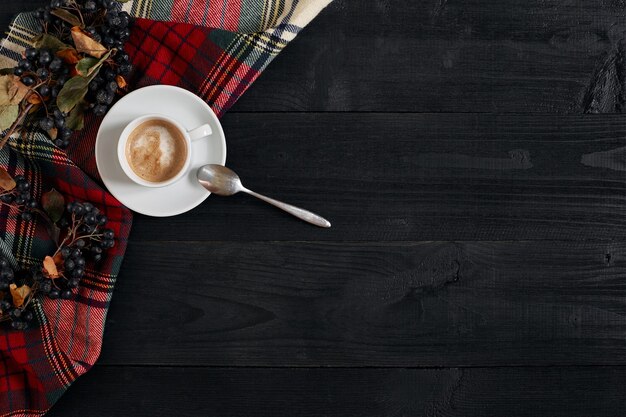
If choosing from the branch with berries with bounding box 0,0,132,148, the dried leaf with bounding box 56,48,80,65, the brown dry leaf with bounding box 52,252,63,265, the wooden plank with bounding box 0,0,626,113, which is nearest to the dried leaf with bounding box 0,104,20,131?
the branch with berries with bounding box 0,0,132,148

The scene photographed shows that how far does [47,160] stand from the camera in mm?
1087

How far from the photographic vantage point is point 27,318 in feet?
3.55

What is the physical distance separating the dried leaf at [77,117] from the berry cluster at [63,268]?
0.12m

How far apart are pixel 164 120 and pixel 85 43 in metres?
0.16

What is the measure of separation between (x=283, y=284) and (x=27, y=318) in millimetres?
398

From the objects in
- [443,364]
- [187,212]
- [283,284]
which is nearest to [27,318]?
[187,212]

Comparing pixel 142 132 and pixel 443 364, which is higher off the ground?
pixel 142 132

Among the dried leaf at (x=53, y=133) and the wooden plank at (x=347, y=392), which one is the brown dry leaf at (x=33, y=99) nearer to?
the dried leaf at (x=53, y=133)

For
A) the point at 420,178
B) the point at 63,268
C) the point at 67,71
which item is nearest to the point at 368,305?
the point at 420,178

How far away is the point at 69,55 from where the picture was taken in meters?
1.06

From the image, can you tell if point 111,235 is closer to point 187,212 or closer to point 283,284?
point 187,212

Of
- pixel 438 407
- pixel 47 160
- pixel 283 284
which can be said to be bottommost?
pixel 438 407

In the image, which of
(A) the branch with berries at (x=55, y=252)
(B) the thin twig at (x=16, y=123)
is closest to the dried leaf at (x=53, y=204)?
(A) the branch with berries at (x=55, y=252)

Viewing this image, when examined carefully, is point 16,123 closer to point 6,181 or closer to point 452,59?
point 6,181
